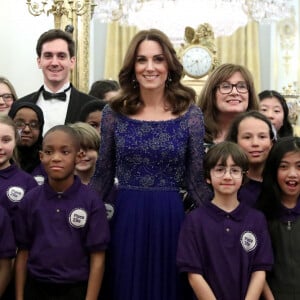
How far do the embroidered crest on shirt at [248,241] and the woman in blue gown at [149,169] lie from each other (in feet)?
0.73

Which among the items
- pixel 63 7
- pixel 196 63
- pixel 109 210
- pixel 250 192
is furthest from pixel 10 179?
pixel 196 63

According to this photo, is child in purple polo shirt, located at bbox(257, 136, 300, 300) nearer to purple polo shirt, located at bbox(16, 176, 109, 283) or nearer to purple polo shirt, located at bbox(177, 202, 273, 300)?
purple polo shirt, located at bbox(177, 202, 273, 300)

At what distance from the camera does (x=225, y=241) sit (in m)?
2.25

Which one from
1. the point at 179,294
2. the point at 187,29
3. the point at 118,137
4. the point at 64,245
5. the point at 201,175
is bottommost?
the point at 179,294

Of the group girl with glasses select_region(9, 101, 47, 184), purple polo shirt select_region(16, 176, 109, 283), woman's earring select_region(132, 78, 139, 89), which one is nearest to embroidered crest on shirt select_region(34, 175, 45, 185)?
girl with glasses select_region(9, 101, 47, 184)

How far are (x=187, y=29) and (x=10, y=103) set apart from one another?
3.33 m

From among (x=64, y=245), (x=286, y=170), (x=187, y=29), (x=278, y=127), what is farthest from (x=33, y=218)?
(x=187, y=29)

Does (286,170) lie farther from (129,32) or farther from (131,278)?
(129,32)

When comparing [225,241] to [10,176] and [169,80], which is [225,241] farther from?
[10,176]

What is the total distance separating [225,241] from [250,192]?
1.17 feet

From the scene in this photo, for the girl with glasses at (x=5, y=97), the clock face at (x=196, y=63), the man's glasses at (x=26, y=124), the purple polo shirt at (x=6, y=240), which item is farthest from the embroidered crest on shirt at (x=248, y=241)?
the clock face at (x=196, y=63)

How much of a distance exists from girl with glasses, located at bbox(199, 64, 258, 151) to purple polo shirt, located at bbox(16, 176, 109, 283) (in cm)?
81

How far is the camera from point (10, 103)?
348 cm

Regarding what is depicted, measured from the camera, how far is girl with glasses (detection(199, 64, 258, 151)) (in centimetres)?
291
